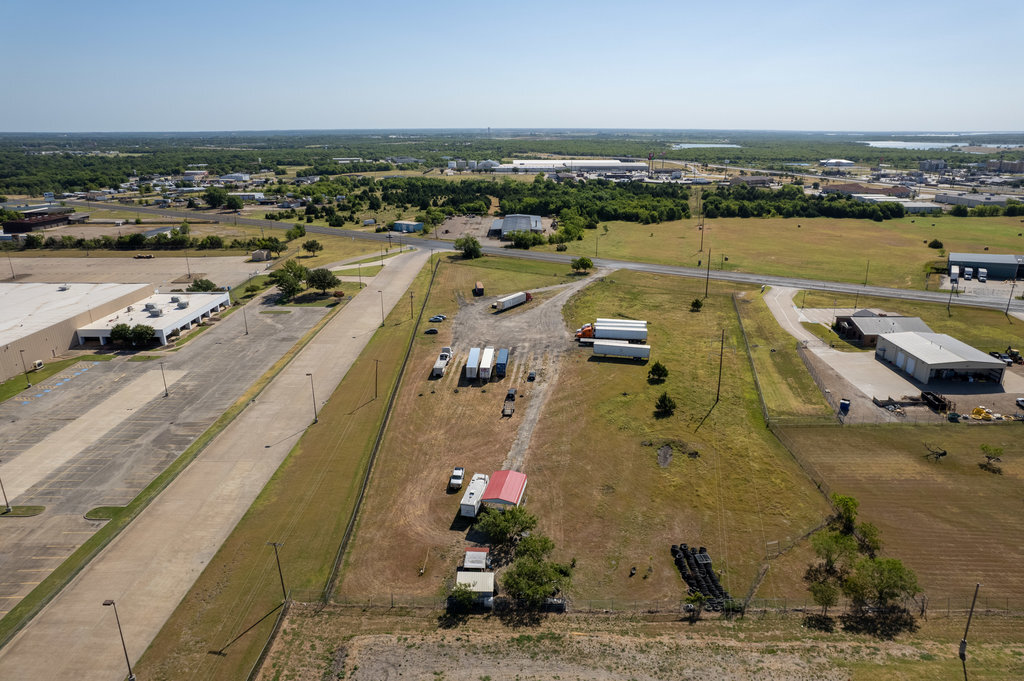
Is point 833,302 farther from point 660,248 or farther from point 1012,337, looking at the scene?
point 660,248

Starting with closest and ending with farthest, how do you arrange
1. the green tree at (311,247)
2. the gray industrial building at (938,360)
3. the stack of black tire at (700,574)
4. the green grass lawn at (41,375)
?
the stack of black tire at (700,574), the gray industrial building at (938,360), the green grass lawn at (41,375), the green tree at (311,247)

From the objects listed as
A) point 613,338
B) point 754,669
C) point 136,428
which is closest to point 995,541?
point 754,669

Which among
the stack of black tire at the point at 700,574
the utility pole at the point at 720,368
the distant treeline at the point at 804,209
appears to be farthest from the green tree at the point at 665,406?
the distant treeline at the point at 804,209

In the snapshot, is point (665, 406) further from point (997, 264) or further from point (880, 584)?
point (997, 264)

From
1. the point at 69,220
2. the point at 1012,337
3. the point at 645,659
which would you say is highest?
the point at 69,220

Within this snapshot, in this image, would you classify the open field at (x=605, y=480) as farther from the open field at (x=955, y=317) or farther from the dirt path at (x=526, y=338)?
the open field at (x=955, y=317)

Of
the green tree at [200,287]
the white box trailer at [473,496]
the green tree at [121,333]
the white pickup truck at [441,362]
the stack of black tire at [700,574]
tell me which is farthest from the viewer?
the green tree at [200,287]

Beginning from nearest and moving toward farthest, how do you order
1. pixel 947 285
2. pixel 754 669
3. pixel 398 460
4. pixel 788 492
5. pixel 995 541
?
1. pixel 754 669
2. pixel 995 541
3. pixel 788 492
4. pixel 398 460
5. pixel 947 285
